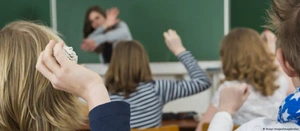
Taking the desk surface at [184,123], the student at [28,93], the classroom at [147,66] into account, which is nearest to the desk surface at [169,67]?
the classroom at [147,66]

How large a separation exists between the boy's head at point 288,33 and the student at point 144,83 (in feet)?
5.02

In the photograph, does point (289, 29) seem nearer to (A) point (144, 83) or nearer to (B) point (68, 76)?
(B) point (68, 76)

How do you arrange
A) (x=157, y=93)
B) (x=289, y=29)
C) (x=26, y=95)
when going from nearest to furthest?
(x=289, y=29) → (x=26, y=95) → (x=157, y=93)

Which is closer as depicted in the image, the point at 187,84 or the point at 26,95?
the point at 26,95

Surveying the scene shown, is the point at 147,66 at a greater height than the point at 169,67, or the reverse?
the point at 147,66

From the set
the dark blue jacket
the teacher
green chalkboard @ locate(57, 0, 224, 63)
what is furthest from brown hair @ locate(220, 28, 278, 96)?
the teacher

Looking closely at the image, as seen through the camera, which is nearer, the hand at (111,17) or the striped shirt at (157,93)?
the striped shirt at (157,93)

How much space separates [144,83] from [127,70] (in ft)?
0.45

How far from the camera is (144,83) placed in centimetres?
268

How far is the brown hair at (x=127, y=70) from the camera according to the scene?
2.65m

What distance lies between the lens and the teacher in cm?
489

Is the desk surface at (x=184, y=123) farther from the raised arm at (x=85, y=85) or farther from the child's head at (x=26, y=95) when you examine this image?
the raised arm at (x=85, y=85)

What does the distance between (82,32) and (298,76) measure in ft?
13.7

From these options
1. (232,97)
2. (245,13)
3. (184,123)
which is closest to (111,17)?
(245,13)
